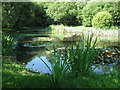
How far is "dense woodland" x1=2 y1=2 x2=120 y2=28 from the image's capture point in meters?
24.9

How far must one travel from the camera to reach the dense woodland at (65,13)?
24930 millimetres

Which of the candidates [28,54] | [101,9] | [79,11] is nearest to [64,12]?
[79,11]

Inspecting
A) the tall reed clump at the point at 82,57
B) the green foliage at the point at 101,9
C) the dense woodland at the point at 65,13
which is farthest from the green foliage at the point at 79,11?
the tall reed clump at the point at 82,57

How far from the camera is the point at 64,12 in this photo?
3522 centimetres

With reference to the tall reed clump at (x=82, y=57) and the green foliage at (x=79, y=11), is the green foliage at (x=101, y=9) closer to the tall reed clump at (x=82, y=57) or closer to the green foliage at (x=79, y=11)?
the green foliage at (x=79, y=11)

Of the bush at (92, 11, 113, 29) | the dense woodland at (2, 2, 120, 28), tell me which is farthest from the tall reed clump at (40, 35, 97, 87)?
the bush at (92, 11, 113, 29)

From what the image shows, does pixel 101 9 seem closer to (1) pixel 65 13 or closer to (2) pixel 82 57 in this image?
(1) pixel 65 13

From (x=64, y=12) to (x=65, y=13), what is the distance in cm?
35

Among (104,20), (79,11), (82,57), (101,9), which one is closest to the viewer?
(82,57)

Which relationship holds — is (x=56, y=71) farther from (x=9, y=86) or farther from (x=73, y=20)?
(x=73, y=20)

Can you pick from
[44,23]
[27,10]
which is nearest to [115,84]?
[27,10]

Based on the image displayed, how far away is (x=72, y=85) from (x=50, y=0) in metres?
40.7

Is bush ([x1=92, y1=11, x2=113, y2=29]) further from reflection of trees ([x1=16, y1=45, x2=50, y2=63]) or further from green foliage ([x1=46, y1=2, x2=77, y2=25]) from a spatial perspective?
reflection of trees ([x1=16, y1=45, x2=50, y2=63])

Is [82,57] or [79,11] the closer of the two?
[82,57]
